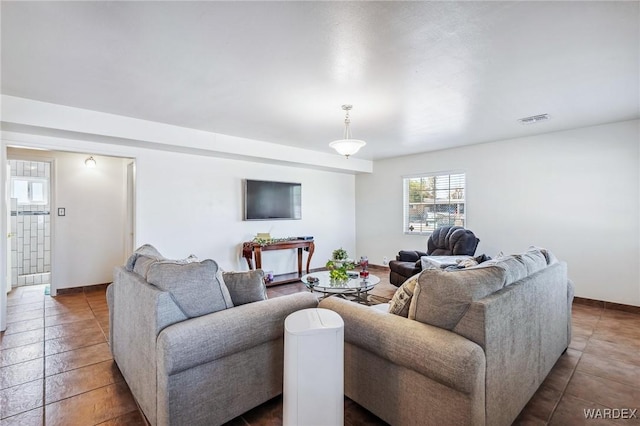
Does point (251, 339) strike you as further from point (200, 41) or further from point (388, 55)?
point (388, 55)

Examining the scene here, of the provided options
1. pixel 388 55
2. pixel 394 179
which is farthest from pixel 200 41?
pixel 394 179

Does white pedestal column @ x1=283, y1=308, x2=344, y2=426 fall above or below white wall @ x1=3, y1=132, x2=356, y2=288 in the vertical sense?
below

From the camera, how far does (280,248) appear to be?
17.3ft

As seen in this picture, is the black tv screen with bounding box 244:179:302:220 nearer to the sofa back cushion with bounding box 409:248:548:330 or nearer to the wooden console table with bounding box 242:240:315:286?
the wooden console table with bounding box 242:240:315:286

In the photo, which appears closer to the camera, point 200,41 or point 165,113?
point 200,41

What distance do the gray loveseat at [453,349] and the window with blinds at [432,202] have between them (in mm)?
3640

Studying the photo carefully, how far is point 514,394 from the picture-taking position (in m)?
1.73

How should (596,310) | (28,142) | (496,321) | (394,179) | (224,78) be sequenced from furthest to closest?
(394,179), (596,310), (28,142), (224,78), (496,321)

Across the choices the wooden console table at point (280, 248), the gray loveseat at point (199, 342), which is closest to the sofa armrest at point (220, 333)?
the gray loveseat at point (199, 342)

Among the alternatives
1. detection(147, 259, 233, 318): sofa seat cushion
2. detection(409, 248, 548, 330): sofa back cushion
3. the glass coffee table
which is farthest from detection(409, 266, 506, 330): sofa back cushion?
the glass coffee table

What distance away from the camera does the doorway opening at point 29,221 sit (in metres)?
5.79

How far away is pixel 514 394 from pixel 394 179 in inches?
199

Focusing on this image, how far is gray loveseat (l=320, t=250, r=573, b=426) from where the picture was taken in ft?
4.62

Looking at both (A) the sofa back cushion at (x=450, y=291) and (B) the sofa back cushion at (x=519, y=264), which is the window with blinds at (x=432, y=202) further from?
(A) the sofa back cushion at (x=450, y=291)
